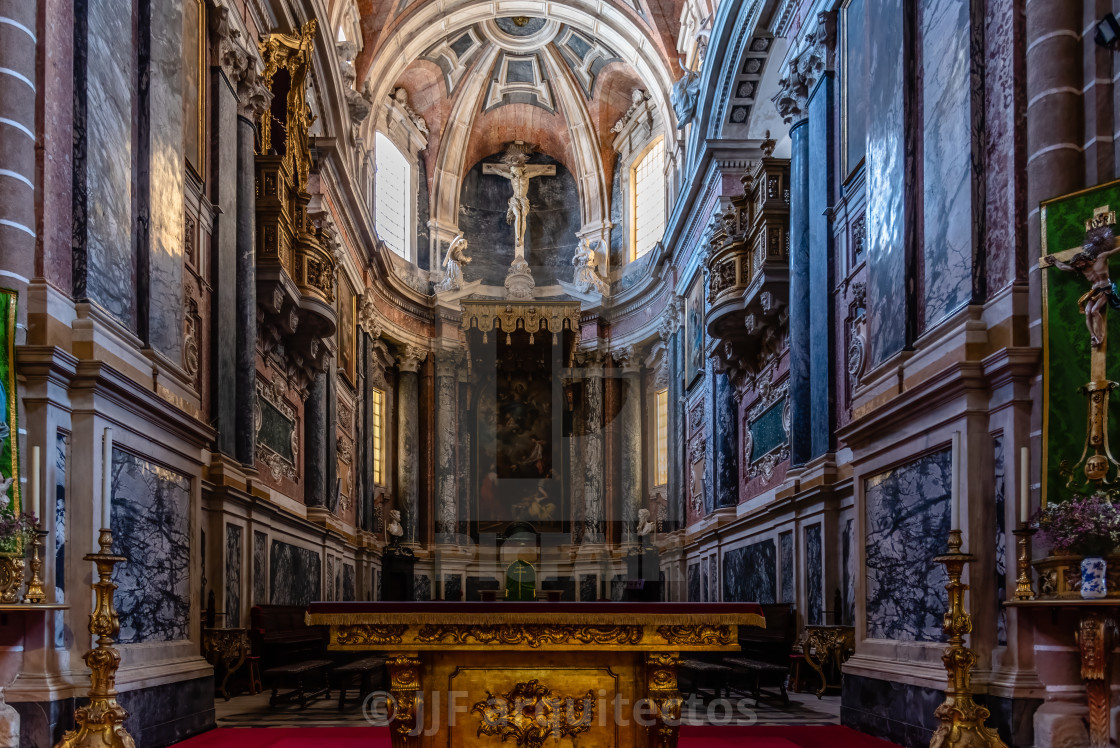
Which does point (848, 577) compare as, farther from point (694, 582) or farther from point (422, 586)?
point (422, 586)

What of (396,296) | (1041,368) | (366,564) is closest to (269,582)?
(366,564)

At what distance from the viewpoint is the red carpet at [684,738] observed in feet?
23.4

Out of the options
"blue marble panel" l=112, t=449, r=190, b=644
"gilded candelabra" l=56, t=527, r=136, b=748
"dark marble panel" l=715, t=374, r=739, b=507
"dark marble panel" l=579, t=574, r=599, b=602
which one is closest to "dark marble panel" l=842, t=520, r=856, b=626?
"dark marble panel" l=715, t=374, r=739, b=507

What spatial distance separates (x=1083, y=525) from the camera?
17.0 feet

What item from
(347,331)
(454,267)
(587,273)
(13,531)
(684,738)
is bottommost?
(684,738)

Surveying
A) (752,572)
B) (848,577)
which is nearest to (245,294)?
(848,577)

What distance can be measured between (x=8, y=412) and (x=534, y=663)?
3195 millimetres

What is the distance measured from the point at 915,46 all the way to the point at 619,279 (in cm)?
1676

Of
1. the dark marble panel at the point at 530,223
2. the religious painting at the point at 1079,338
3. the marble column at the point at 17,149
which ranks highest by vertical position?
the dark marble panel at the point at 530,223

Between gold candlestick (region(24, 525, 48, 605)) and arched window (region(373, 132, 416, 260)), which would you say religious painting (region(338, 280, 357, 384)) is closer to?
arched window (region(373, 132, 416, 260))

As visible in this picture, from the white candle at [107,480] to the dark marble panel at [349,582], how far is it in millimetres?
12055

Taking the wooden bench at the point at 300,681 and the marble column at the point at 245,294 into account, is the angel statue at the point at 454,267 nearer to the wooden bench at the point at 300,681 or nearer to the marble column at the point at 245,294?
the marble column at the point at 245,294

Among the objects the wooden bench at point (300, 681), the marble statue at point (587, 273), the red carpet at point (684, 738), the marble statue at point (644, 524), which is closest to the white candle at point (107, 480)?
the red carpet at point (684, 738)

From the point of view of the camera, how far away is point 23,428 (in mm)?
Answer: 5902
